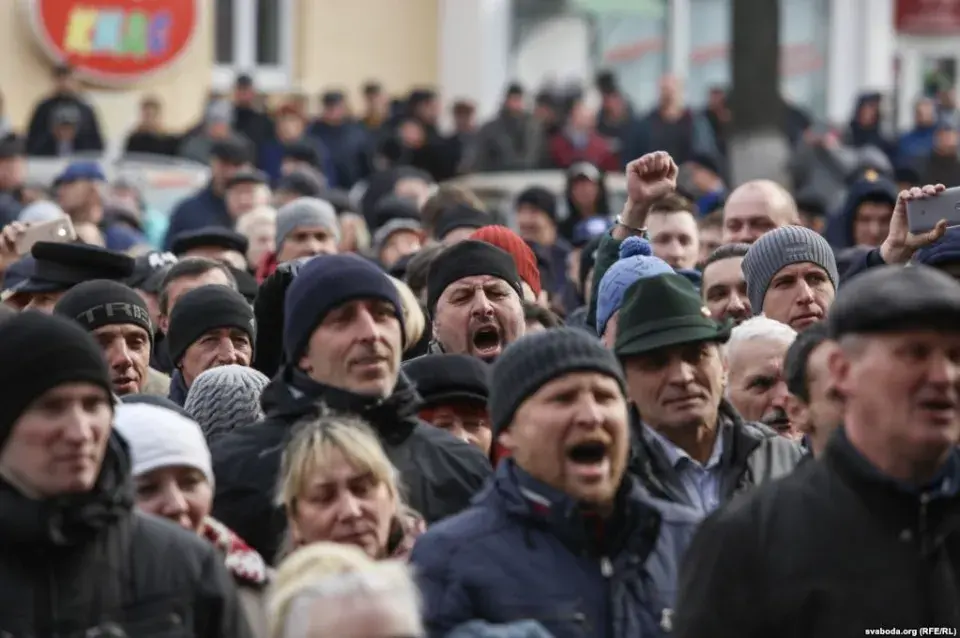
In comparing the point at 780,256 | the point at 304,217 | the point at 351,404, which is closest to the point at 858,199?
the point at 304,217

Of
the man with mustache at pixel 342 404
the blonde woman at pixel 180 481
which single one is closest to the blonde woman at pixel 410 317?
the man with mustache at pixel 342 404

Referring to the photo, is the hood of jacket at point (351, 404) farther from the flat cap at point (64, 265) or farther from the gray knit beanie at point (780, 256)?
the flat cap at point (64, 265)

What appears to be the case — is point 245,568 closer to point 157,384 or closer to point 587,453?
point 587,453

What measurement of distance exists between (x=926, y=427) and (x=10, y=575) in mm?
2006

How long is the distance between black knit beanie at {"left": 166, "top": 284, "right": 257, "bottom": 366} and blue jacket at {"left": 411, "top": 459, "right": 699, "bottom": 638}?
3384 mm

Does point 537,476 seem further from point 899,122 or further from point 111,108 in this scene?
point 899,122

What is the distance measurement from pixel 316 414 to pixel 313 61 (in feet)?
77.4

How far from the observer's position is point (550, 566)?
6.19m

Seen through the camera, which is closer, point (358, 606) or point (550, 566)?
point (358, 606)

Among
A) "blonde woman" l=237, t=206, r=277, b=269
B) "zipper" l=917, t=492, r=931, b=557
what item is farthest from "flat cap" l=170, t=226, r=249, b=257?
"zipper" l=917, t=492, r=931, b=557

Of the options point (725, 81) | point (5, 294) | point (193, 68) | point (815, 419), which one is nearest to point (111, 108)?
point (193, 68)

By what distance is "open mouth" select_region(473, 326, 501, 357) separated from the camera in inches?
360

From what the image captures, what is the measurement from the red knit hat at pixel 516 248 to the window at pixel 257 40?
20.2 meters

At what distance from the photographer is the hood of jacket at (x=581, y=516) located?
6230 millimetres
